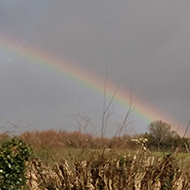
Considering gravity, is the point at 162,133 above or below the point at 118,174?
above

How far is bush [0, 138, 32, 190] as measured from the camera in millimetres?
6676

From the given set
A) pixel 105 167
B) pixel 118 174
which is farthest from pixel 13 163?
pixel 118 174

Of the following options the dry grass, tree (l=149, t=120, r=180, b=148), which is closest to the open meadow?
the dry grass

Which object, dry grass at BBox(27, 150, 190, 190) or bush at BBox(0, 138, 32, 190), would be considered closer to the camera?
bush at BBox(0, 138, 32, 190)

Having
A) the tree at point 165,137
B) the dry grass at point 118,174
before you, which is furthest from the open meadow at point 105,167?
the tree at point 165,137

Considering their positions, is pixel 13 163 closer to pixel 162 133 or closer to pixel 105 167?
pixel 105 167

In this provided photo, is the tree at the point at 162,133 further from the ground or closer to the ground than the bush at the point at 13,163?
further from the ground

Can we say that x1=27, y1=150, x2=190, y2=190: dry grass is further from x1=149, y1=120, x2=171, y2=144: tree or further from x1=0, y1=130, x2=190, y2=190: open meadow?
x1=149, y1=120, x2=171, y2=144: tree

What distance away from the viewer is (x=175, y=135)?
7812 millimetres

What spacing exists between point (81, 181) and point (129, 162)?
0.99 m

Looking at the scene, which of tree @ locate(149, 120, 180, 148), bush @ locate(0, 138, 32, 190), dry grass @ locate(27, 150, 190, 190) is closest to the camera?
bush @ locate(0, 138, 32, 190)

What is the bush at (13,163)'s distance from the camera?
21.9 ft

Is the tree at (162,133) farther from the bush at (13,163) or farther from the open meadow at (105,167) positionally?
the bush at (13,163)

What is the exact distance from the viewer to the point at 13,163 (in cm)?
683
